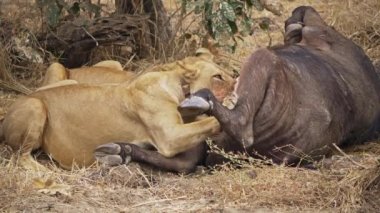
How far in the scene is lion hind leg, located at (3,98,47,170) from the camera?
696 centimetres

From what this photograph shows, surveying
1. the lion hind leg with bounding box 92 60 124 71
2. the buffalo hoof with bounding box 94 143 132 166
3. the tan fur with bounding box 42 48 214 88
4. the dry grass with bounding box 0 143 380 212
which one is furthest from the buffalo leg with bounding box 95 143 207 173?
the lion hind leg with bounding box 92 60 124 71

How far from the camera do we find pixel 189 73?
272 inches

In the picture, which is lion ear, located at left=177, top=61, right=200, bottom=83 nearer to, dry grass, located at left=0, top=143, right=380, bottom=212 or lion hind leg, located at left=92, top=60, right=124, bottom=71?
dry grass, located at left=0, top=143, right=380, bottom=212

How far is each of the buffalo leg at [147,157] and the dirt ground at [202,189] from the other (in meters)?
0.06

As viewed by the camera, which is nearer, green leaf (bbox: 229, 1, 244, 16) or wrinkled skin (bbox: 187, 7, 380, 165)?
wrinkled skin (bbox: 187, 7, 380, 165)

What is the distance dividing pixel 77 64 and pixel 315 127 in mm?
3150

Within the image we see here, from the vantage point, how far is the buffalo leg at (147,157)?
6488 mm

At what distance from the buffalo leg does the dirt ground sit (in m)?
0.06

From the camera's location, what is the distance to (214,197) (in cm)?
579

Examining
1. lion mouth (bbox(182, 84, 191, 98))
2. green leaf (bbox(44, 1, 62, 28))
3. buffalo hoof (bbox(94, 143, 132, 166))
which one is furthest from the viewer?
green leaf (bbox(44, 1, 62, 28))

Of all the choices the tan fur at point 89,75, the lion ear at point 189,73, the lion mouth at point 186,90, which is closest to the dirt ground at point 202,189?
the lion mouth at point 186,90

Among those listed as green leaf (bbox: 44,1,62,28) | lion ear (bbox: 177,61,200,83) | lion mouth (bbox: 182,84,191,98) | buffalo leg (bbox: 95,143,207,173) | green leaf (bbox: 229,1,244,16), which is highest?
green leaf (bbox: 229,1,244,16)

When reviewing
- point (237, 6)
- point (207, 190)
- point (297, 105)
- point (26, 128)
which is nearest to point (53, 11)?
point (26, 128)

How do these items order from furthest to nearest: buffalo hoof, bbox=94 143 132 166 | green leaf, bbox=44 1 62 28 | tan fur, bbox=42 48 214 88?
tan fur, bbox=42 48 214 88
green leaf, bbox=44 1 62 28
buffalo hoof, bbox=94 143 132 166
